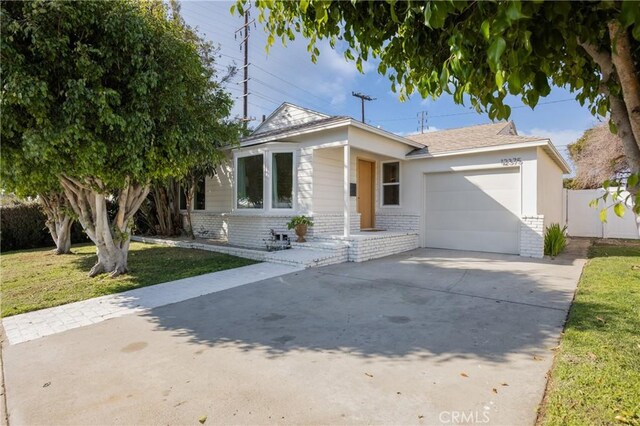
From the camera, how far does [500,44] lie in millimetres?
1289

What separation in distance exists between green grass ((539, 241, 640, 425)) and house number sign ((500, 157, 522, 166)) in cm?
484

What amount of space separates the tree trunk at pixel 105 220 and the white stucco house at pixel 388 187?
3.87 metres

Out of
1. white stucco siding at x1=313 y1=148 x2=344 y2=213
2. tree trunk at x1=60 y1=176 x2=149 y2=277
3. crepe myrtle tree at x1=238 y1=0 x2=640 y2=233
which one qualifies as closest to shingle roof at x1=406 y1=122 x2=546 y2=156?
white stucco siding at x1=313 y1=148 x2=344 y2=213

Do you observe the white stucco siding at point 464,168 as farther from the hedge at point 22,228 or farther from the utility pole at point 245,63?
the hedge at point 22,228

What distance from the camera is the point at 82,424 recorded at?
99.3 inches

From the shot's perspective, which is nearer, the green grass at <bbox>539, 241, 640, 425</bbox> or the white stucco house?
the green grass at <bbox>539, 241, 640, 425</bbox>

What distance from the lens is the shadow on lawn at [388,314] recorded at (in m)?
3.75

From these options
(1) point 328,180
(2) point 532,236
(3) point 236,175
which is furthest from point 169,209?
(2) point 532,236

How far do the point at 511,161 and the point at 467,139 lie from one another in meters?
2.08

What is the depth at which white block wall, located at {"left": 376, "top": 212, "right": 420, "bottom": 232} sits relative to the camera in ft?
38.8

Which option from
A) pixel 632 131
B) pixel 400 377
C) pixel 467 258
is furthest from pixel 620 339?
pixel 467 258

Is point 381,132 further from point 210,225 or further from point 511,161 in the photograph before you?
point 210,225

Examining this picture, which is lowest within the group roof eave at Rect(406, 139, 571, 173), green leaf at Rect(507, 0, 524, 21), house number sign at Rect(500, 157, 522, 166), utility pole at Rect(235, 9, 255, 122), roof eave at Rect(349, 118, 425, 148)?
green leaf at Rect(507, 0, 524, 21)

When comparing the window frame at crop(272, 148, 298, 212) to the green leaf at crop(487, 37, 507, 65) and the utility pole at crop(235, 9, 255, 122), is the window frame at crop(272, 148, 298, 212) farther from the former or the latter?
the utility pole at crop(235, 9, 255, 122)
